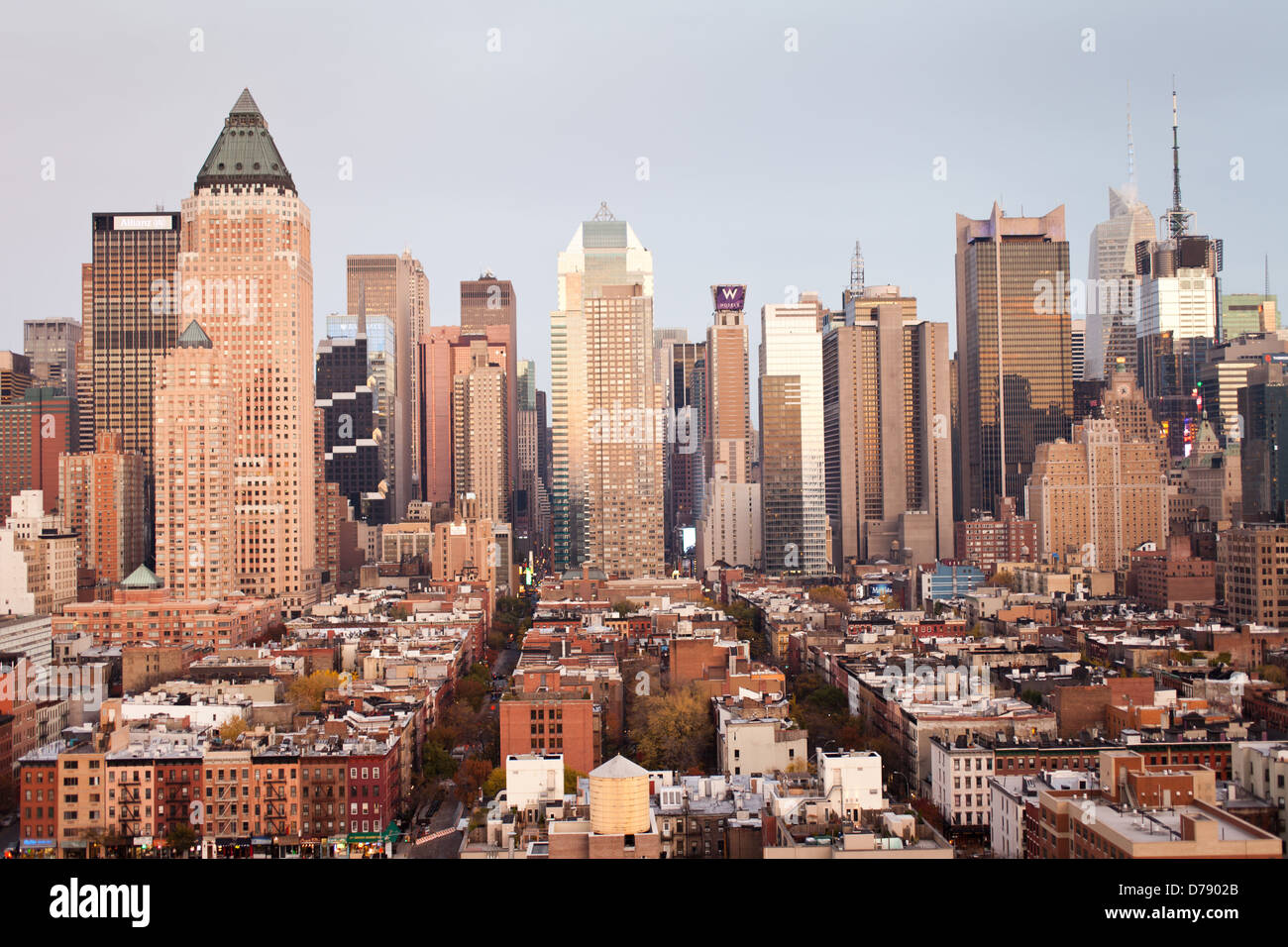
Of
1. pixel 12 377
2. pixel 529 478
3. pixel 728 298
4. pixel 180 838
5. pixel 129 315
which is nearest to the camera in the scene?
pixel 180 838

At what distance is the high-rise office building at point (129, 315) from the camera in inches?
1610

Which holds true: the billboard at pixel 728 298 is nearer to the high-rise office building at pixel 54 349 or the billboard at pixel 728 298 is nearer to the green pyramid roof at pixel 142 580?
the high-rise office building at pixel 54 349

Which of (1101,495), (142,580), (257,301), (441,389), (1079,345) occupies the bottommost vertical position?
(142,580)

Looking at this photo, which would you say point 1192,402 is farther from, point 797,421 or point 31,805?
point 31,805

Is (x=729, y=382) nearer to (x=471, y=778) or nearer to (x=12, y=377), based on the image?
(x=12, y=377)

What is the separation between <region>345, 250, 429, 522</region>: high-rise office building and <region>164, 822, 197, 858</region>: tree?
155 feet

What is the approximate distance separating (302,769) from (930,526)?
129ft

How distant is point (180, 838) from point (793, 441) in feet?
134

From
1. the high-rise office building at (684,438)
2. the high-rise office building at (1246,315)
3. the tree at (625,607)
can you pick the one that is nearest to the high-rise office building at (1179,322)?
the high-rise office building at (1246,315)

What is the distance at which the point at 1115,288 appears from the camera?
60156 millimetres

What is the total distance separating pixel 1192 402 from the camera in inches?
1980

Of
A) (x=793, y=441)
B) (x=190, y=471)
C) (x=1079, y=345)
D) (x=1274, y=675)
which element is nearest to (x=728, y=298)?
(x=793, y=441)
